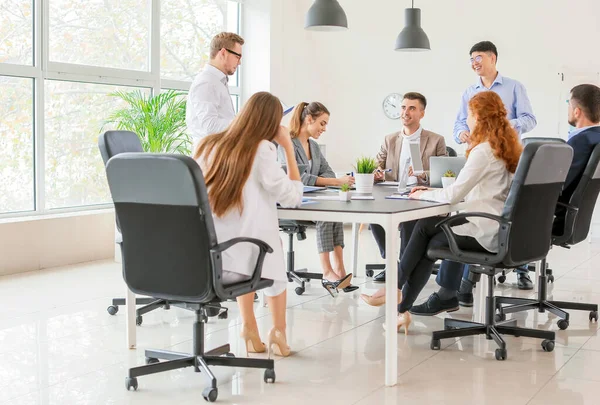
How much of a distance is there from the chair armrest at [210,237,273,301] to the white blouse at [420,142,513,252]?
1.11m

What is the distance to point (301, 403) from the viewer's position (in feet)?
10.1

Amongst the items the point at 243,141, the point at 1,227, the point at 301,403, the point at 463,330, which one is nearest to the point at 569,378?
the point at 463,330

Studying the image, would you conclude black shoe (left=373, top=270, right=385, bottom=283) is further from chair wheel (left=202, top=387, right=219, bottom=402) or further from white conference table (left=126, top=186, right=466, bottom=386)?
chair wheel (left=202, top=387, right=219, bottom=402)

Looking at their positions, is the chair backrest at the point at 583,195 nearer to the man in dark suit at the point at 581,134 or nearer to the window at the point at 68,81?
the man in dark suit at the point at 581,134

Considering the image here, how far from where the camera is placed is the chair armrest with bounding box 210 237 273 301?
292 cm

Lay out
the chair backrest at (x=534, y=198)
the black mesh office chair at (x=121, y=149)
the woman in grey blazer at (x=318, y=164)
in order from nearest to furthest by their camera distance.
→ the chair backrest at (x=534, y=198) → the black mesh office chair at (x=121, y=149) → the woman in grey blazer at (x=318, y=164)

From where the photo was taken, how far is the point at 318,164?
5.47 metres

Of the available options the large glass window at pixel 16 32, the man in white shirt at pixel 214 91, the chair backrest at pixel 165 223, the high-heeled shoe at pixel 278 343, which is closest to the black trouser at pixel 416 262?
the high-heeled shoe at pixel 278 343

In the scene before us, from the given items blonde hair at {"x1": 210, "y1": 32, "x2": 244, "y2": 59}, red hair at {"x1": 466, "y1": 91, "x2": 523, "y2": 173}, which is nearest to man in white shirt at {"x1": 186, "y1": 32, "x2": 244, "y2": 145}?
blonde hair at {"x1": 210, "y1": 32, "x2": 244, "y2": 59}

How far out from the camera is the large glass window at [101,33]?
6.84 m

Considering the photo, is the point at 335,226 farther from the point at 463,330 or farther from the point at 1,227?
the point at 1,227

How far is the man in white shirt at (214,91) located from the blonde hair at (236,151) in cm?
140

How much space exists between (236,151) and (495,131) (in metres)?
1.38

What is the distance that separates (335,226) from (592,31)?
4.86m
